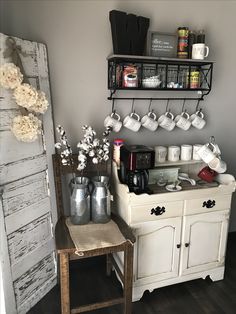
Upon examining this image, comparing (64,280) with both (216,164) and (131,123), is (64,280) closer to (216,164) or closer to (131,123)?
(131,123)

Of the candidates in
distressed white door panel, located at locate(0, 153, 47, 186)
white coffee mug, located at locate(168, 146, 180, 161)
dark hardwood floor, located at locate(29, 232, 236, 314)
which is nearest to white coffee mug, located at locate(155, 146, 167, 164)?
white coffee mug, located at locate(168, 146, 180, 161)

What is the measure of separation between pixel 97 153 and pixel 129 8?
3.24ft

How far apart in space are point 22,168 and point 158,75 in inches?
43.4

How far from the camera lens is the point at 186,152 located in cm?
216

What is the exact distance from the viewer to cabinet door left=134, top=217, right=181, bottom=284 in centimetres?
186

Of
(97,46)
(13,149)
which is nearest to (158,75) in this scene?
(97,46)

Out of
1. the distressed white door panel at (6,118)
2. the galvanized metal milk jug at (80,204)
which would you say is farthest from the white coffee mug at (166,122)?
the distressed white door panel at (6,118)

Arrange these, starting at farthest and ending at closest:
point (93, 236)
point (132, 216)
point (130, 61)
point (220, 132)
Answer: point (220, 132) → point (130, 61) → point (132, 216) → point (93, 236)

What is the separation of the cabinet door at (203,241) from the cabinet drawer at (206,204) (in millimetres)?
35

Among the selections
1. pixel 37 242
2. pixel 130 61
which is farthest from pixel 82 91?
pixel 37 242

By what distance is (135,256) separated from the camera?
1855mm

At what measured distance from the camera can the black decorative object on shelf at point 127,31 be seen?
1831 millimetres

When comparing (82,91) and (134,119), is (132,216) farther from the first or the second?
(82,91)

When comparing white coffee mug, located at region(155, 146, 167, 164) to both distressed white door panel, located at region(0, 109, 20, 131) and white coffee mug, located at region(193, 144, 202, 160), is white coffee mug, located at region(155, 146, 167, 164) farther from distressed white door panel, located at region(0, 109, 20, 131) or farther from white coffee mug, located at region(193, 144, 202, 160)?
distressed white door panel, located at region(0, 109, 20, 131)
